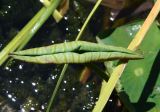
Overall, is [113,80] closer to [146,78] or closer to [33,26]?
[146,78]

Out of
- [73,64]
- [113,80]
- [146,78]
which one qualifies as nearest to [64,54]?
[113,80]

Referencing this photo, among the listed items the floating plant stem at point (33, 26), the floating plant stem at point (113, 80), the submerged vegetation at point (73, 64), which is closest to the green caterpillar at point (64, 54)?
the floating plant stem at point (113, 80)

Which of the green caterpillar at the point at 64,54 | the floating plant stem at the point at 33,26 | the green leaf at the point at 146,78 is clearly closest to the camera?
the green caterpillar at the point at 64,54

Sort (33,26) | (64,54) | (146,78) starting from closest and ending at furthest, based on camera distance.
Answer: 1. (64,54)
2. (146,78)
3. (33,26)

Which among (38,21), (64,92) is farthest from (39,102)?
(38,21)

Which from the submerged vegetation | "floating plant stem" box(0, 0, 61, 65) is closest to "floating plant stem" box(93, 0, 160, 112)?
the submerged vegetation

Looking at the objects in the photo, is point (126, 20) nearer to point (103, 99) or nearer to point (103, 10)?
point (103, 10)

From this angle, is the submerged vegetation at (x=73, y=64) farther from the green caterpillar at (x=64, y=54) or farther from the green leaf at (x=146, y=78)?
the green caterpillar at (x=64, y=54)
